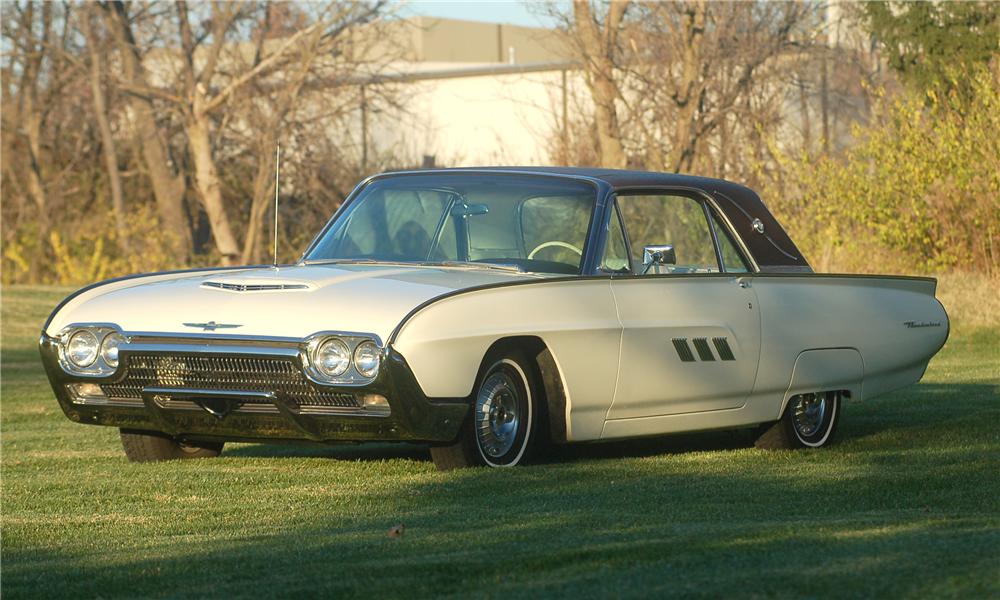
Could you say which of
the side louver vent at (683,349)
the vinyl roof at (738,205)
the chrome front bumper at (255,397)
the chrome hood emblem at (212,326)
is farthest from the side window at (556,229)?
the chrome hood emblem at (212,326)

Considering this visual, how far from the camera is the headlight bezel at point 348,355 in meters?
7.54

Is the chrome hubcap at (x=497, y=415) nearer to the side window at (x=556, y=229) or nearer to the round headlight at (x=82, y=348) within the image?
the side window at (x=556, y=229)

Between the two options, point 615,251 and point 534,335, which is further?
point 615,251

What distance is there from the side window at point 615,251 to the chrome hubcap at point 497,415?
3.27 ft

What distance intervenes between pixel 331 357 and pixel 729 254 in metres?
2.93

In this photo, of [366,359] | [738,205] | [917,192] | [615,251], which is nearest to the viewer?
[366,359]

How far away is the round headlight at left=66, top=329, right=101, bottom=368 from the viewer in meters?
8.27

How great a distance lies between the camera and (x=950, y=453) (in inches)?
348

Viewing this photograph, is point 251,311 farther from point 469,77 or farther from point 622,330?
point 469,77

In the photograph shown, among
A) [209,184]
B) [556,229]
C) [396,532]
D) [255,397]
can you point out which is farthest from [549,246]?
[209,184]

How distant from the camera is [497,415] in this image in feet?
26.7

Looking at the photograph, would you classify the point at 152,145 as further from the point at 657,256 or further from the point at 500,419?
the point at 500,419

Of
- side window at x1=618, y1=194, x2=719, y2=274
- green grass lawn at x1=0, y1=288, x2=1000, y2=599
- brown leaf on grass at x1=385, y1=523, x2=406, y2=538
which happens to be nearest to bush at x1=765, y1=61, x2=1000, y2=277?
side window at x1=618, y1=194, x2=719, y2=274

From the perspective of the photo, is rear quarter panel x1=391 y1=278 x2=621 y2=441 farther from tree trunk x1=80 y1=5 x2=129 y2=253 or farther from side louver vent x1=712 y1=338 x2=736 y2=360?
tree trunk x1=80 y1=5 x2=129 y2=253
